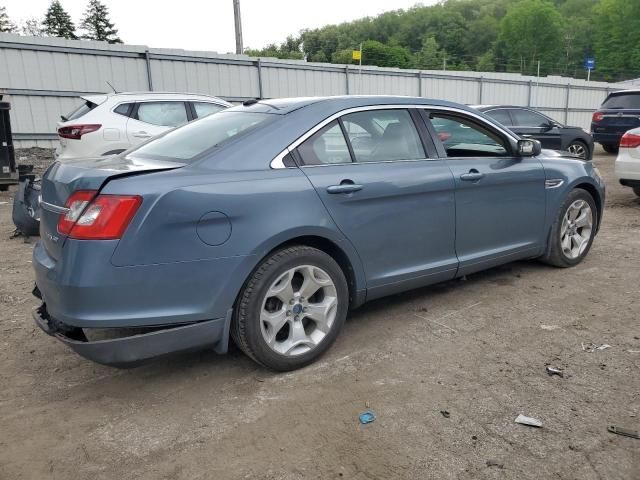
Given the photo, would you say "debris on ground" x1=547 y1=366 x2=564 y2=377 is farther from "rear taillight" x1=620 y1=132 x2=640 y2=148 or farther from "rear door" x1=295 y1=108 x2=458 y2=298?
"rear taillight" x1=620 y1=132 x2=640 y2=148

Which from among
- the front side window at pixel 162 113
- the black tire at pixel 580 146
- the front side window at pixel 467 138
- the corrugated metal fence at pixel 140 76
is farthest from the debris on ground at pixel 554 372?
the corrugated metal fence at pixel 140 76

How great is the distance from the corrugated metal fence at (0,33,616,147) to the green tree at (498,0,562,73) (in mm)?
85726

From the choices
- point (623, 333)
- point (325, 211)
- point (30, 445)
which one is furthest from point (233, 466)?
point (623, 333)

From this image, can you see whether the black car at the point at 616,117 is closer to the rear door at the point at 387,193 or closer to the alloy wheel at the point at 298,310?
the rear door at the point at 387,193

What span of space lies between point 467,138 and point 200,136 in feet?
7.15

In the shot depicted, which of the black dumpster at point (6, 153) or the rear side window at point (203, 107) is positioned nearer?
the rear side window at point (203, 107)

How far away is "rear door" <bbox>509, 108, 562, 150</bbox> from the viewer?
11828mm

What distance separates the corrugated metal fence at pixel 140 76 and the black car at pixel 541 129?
21.9ft

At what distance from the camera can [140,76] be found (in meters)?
13.5

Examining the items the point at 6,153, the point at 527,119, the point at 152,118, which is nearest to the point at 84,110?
the point at 152,118

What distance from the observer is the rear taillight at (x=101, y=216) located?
2.60 metres

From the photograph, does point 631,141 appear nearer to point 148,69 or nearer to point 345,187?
point 345,187

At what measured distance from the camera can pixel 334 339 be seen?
3.35 m

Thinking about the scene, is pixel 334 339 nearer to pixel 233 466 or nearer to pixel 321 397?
pixel 321 397
